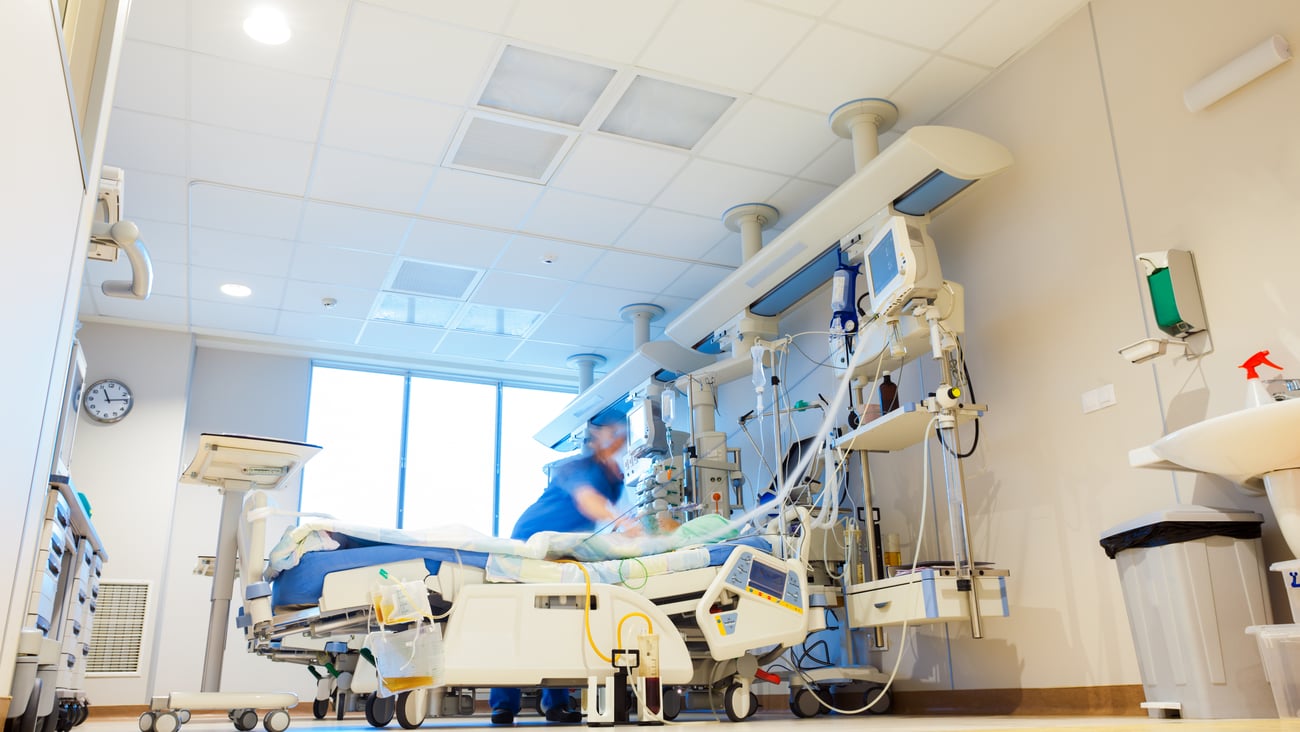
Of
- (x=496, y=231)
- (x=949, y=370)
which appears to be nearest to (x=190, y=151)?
(x=496, y=231)

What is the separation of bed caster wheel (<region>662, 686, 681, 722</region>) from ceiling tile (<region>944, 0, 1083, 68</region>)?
2.78m

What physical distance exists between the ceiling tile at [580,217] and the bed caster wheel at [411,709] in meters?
2.78

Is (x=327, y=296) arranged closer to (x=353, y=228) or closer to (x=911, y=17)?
(x=353, y=228)

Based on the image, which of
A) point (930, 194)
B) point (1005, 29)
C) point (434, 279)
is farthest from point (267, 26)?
point (1005, 29)

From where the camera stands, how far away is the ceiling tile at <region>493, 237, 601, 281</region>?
219 inches

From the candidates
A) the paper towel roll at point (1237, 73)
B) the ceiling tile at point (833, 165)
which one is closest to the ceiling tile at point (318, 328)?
the ceiling tile at point (833, 165)

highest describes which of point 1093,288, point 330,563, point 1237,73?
point 1237,73

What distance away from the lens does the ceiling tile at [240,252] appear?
540 cm

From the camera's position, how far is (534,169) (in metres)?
4.78

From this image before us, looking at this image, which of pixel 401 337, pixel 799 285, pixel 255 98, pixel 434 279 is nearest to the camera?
pixel 255 98

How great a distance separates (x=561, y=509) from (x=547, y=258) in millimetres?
1515

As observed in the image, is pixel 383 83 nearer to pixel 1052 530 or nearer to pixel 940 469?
pixel 940 469

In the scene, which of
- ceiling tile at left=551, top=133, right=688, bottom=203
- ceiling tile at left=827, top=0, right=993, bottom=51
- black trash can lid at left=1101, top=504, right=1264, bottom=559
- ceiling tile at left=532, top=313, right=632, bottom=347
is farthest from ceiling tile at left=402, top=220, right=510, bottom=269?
black trash can lid at left=1101, top=504, right=1264, bottom=559

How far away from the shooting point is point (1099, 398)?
11.0 ft
